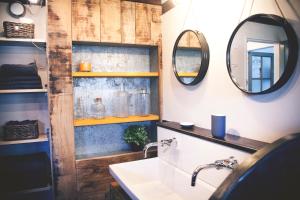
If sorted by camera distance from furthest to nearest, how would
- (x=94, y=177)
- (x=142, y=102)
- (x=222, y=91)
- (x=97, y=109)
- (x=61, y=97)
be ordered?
(x=142, y=102) → (x=97, y=109) → (x=94, y=177) → (x=61, y=97) → (x=222, y=91)

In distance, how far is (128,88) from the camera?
2574 millimetres

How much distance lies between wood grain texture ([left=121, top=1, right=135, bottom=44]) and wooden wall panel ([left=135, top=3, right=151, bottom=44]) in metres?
0.04

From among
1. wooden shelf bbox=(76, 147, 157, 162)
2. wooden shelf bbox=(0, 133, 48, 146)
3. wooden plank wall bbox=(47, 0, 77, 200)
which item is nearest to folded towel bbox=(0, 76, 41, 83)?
wooden plank wall bbox=(47, 0, 77, 200)

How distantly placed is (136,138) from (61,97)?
0.82 meters

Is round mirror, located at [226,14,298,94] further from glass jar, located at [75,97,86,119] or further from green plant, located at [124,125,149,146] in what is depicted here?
glass jar, located at [75,97,86,119]

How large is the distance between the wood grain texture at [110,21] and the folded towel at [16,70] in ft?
2.36

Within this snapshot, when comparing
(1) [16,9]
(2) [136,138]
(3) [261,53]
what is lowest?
(2) [136,138]

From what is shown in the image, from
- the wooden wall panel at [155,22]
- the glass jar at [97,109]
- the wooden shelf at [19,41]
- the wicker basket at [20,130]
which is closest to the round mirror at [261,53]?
the wooden wall panel at [155,22]

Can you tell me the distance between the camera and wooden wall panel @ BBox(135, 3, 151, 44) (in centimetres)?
236

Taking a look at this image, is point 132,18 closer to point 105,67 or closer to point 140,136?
point 105,67

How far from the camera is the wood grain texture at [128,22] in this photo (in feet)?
7.55

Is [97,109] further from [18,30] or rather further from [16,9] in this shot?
[16,9]

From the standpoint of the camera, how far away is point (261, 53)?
1.37 m

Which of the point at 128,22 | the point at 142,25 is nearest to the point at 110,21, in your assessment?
the point at 128,22
